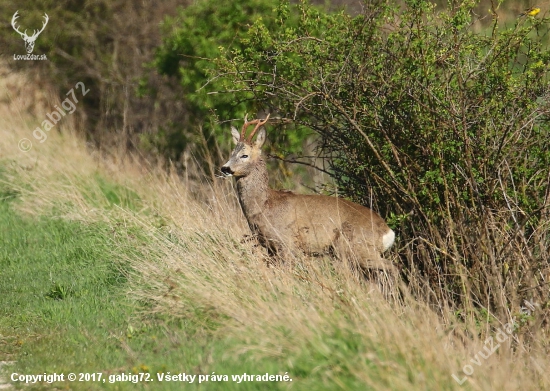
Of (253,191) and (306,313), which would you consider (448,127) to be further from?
(306,313)

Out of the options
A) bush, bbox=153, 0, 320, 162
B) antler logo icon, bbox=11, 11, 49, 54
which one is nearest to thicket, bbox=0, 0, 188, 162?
antler logo icon, bbox=11, 11, 49, 54

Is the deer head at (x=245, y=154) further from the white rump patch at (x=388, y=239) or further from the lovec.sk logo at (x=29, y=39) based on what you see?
the lovec.sk logo at (x=29, y=39)

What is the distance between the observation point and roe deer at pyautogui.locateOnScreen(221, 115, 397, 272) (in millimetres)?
7785

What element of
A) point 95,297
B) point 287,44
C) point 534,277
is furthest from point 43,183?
point 534,277

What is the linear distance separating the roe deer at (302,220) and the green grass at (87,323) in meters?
1.43

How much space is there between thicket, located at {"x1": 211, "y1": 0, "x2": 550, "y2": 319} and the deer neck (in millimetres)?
824

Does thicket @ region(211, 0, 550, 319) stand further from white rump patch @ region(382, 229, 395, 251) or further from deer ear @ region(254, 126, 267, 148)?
deer ear @ region(254, 126, 267, 148)

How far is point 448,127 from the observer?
7.40m

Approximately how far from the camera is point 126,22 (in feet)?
55.8

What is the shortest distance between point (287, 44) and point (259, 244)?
74.8 inches

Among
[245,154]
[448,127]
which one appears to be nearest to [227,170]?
[245,154]

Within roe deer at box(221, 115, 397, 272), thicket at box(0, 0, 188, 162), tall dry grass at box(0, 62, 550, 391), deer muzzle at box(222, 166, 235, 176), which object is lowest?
tall dry grass at box(0, 62, 550, 391)

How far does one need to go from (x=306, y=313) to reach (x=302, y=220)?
2261 millimetres

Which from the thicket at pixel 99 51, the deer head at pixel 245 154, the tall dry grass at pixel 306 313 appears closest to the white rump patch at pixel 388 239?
the tall dry grass at pixel 306 313
